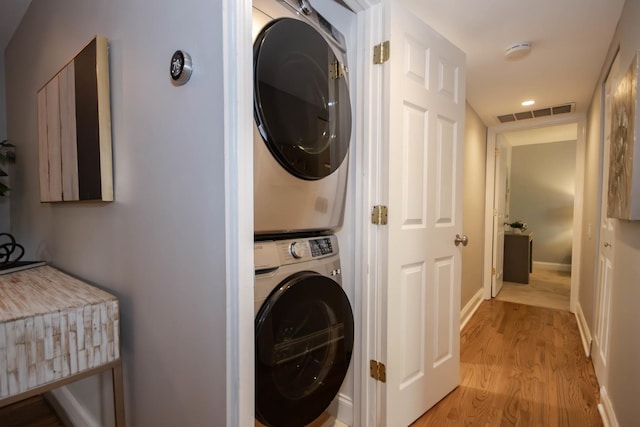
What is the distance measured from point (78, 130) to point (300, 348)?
1.40 meters

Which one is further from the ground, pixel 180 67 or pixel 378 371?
pixel 180 67

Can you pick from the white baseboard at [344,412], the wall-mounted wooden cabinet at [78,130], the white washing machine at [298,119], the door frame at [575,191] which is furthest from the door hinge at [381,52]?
the door frame at [575,191]

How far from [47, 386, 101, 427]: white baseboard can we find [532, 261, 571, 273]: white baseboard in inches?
264

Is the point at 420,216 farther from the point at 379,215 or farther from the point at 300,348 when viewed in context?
the point at 300,348

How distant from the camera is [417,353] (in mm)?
1508

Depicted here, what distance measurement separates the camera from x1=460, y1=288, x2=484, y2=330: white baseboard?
2828mm

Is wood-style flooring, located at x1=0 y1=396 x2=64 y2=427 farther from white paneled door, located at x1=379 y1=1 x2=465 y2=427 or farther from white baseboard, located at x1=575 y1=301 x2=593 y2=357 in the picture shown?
white baseboard, located at x1=575 y1=301 x2=593 y2=357

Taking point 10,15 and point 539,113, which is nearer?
point 10,15

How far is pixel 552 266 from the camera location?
5430 millimetres

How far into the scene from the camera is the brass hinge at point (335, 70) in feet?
4.05

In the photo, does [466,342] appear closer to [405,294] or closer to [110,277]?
[405,294]

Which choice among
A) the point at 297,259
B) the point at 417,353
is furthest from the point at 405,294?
the point at 297,259

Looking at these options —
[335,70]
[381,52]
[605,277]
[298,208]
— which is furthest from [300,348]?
[605,277]

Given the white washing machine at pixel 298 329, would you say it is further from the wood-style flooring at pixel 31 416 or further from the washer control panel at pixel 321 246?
the wood-style flooring at pixel 31 416
